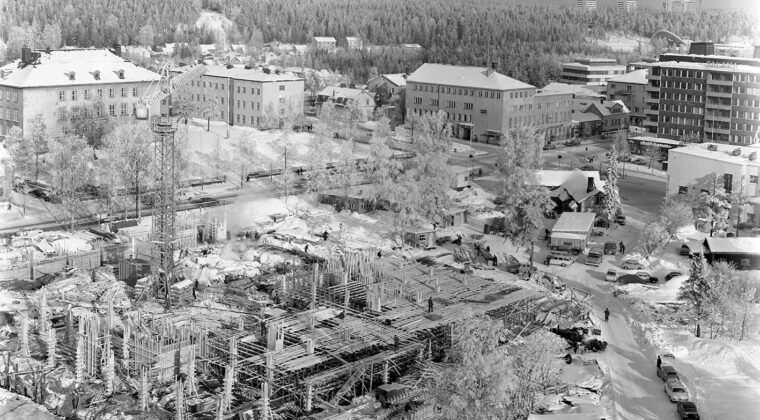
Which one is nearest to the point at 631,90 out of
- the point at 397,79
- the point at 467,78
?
the point at 467,78

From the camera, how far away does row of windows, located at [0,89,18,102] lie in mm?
37719

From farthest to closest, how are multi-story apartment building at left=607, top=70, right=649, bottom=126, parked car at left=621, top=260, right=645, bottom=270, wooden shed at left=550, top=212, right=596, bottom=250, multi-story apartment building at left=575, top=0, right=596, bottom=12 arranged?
multi-story apartment building at left=575, top=0, right=596, bottom=12 < multi-story apartment building at left=607, top=70, right=649, bottom=126 < wooden shed at left=550, top=212, right=596, bottom=250 < parked car at left=621, top=260, right=645, bottom=270

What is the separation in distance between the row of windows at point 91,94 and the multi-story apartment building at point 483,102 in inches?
516

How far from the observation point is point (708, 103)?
4362 cm

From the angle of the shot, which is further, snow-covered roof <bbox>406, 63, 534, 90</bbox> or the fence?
snow-covered roof <bbox>406, 63, 534, 90</bbox>

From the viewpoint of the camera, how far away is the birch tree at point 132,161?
30.1m

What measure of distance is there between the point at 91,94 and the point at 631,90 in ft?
101

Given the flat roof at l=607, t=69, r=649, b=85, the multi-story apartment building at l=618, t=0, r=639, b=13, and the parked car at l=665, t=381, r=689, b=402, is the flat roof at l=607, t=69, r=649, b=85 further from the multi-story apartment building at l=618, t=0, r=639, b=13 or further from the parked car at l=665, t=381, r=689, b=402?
the multi-story apartment building at l=618, t=0, r=639, b=13

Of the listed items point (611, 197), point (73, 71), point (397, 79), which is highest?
point (73, 71)

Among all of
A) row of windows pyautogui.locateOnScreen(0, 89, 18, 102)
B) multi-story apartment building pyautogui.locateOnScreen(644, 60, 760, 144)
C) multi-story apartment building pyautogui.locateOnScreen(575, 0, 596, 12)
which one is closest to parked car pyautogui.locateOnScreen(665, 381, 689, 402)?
multi-story apartment building pyautogui.locateOnScreen(644, 60, 760, 144)

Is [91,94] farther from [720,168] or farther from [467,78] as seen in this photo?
[720,168]

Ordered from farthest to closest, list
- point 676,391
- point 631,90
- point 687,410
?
1. point 631,90
2. point 676,391
3. point 687,410

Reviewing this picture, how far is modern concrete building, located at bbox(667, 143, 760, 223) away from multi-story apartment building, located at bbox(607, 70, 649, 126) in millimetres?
20480

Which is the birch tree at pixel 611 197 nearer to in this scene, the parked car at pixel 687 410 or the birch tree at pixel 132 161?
the parked car at pixel 687 410
